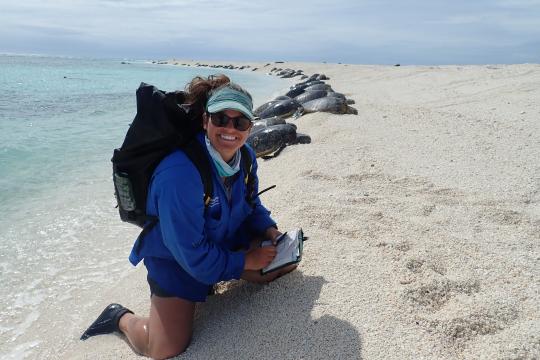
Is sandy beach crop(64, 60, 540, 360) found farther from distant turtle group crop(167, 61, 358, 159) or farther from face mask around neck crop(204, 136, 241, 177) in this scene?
distant turtle group crop(167, 61, 358, 159)

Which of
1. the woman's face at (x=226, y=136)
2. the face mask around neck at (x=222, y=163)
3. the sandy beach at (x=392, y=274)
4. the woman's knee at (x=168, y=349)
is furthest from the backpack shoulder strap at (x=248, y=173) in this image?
the woman's knee at (x=168, y=349)

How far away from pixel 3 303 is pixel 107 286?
30.0 inches

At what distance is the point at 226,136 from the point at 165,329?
3.74 ft

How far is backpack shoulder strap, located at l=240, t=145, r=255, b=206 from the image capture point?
8.98 feet

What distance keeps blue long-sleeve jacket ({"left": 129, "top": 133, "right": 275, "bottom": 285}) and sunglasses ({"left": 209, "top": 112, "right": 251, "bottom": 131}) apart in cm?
17

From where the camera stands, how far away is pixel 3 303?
3.36m

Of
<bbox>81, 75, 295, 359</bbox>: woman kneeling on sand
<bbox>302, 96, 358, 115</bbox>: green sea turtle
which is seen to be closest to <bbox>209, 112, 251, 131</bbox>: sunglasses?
<bbox>81, 75, 295, 359</bbox>: woman kneeling on sand

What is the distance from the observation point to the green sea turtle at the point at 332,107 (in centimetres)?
1043

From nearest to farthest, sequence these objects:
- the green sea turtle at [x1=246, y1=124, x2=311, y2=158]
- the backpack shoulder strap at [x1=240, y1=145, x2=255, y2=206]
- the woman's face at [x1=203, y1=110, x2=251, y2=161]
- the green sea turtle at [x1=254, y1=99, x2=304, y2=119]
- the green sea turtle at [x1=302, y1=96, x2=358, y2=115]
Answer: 1. the woman's face at [x1=203, y1=110, x2=251, y2=161]
2. the backpack shoulder strap at [x1=240, y1=145, x2=255, y2=206]
3. the green sea turtle at [x1=246, y1=124, x2=311, y2=158]
4. the green sea turtle at [x1=302, y1=96, x2=358, y2=115]
5. the green sea turtle at [x1=254, y1=99, x2=304, y2=119]

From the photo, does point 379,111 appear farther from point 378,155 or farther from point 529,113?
point 378,155

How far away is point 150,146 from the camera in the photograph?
89.0 inches

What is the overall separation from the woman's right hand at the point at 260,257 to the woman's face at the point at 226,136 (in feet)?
2.11

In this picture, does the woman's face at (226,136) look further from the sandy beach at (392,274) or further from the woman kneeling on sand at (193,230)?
the sandy beach at (392,274)

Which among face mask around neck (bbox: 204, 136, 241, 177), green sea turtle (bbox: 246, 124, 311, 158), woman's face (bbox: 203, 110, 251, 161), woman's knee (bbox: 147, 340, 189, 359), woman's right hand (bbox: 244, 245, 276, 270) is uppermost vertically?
woman's face (bbox: 203, 110, 251, 161)
